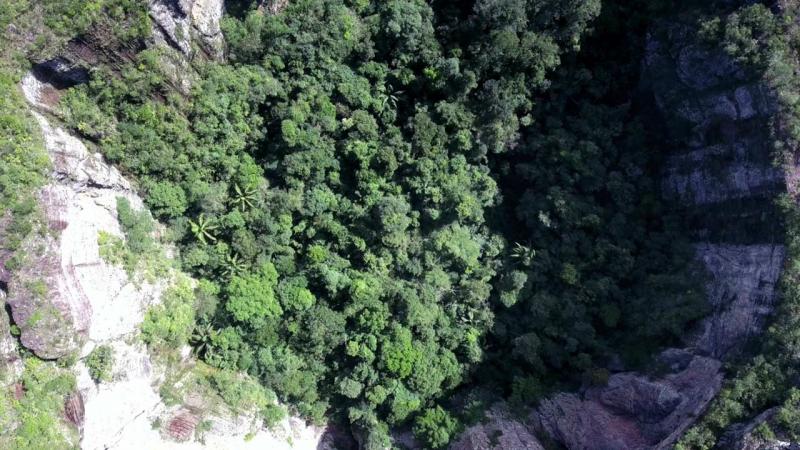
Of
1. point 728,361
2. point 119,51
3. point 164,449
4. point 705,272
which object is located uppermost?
point 705,272

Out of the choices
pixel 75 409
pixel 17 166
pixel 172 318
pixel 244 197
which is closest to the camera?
pixel 17 166

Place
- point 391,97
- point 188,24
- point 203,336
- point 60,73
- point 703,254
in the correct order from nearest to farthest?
point 60,73, point 188,24, point 203,336, point 703,254, point 391,97

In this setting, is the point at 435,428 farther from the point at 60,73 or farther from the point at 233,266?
the point at 60,73

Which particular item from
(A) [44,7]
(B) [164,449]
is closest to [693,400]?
(B) [164,449]

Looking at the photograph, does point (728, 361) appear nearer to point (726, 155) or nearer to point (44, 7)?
point (726, 155)

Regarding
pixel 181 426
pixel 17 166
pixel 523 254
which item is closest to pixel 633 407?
pixel 523 254

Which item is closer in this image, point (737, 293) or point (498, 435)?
point (737, 293)
